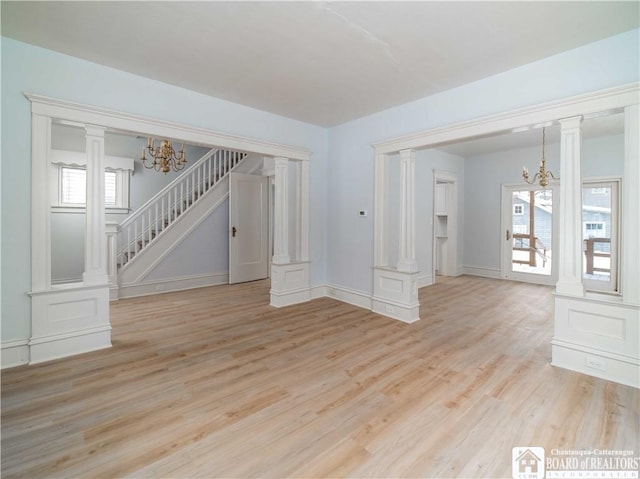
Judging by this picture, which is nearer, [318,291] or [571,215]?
[571,215]

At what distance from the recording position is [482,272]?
24.0 ft

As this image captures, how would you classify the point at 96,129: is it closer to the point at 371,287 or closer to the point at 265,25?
the point at 265,25

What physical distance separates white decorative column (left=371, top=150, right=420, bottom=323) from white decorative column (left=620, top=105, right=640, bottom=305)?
2.04 meters

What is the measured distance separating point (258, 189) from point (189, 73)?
11.5 ft

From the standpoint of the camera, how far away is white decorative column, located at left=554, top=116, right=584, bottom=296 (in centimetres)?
274

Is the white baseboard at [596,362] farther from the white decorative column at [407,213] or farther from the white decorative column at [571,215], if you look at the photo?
the white decorative column at [407,213]

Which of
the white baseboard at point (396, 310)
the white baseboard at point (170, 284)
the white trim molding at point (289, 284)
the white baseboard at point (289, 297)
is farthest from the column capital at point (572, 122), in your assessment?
the white baseboard at point (170, 284)

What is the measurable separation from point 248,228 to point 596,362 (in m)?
5.70

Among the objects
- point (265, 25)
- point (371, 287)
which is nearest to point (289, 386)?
point (371, 287)

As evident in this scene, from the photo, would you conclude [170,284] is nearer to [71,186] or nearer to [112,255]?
[112,255]

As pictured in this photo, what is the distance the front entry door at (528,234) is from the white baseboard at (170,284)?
250 inches

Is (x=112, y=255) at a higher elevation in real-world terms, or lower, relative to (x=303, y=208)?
lower

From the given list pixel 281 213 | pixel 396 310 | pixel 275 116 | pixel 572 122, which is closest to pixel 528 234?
pixel 396 310

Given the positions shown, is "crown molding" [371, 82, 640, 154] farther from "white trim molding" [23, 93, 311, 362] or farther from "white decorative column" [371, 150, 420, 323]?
"white trim molding" [23, 93, 311, 362]
